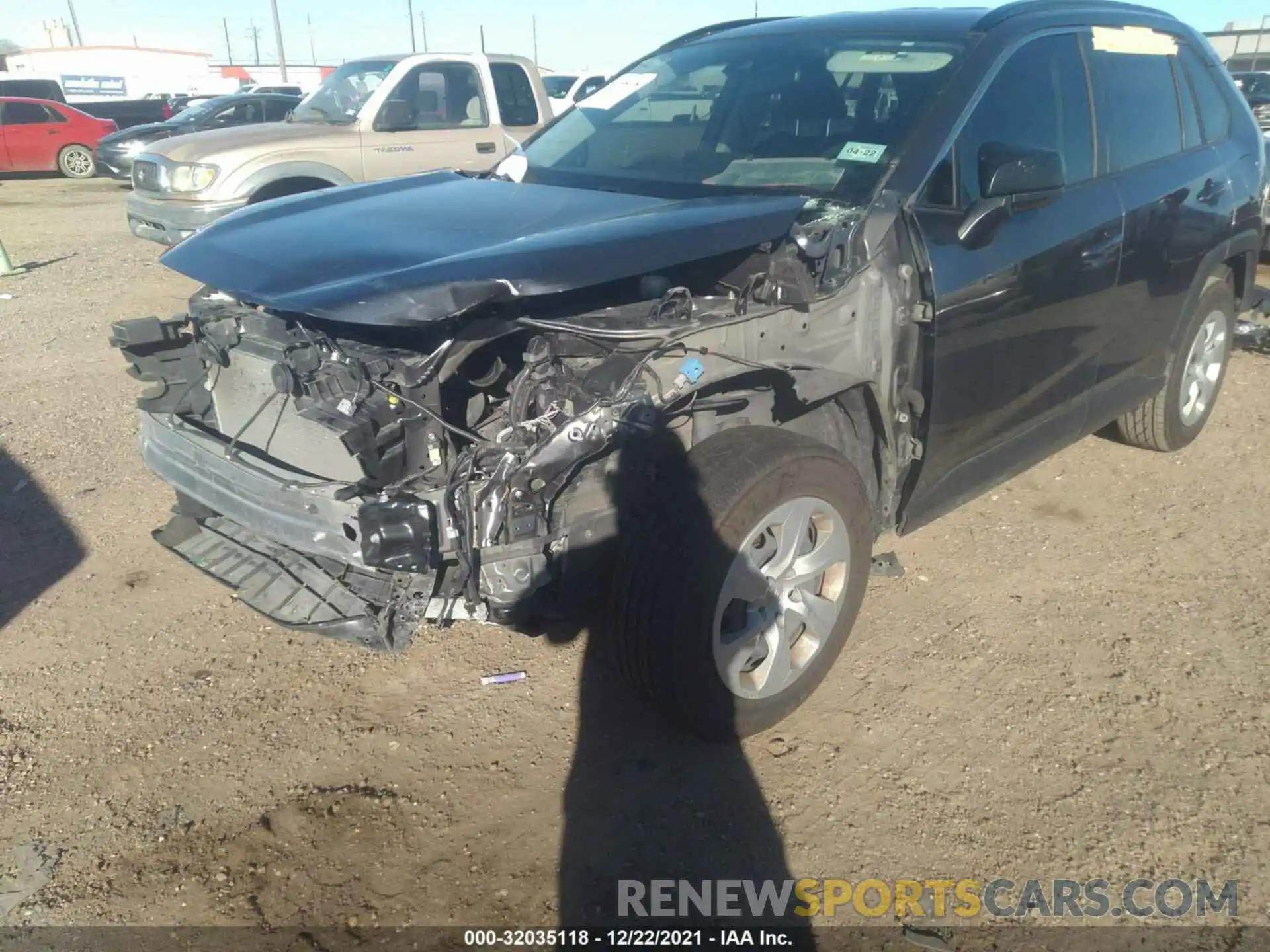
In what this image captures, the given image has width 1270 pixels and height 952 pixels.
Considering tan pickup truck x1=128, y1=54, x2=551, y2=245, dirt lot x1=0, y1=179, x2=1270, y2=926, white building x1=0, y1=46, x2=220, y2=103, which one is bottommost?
white building x1=0, y1=46, x2=220, y2=103

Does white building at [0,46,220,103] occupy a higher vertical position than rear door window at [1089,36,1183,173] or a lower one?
lower

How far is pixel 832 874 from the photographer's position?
252 cm

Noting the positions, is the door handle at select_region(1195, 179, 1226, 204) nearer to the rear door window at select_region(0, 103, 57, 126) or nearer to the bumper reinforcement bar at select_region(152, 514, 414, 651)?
the bumper reinforcement bar at select_region(152, 514, 414, 651)

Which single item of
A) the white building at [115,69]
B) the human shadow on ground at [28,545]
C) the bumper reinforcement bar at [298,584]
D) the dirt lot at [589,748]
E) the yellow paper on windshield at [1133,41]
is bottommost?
the white building at [115,69]

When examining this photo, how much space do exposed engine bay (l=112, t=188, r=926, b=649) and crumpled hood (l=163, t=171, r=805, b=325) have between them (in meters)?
0.07

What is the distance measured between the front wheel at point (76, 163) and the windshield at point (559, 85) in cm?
970

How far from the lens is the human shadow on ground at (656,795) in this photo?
97.2 inches

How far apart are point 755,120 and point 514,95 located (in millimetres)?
6245

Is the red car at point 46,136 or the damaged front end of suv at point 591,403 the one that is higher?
the damaged front end of suv at point 591,403

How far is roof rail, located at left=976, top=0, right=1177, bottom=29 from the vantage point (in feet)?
11.4

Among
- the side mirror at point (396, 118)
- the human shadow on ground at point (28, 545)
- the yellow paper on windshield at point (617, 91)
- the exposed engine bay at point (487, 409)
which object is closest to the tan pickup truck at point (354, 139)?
the side mirror at point (396, 118)

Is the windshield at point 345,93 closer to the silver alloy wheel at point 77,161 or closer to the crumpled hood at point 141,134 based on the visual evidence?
the crumpled hood at point 141,134

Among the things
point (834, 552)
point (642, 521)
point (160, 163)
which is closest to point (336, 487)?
point (642, 521)

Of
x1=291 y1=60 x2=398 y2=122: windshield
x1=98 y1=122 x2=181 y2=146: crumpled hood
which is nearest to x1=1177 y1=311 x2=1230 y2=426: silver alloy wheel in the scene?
x1=291 y1=60 x2=398 y2=122: windshield
